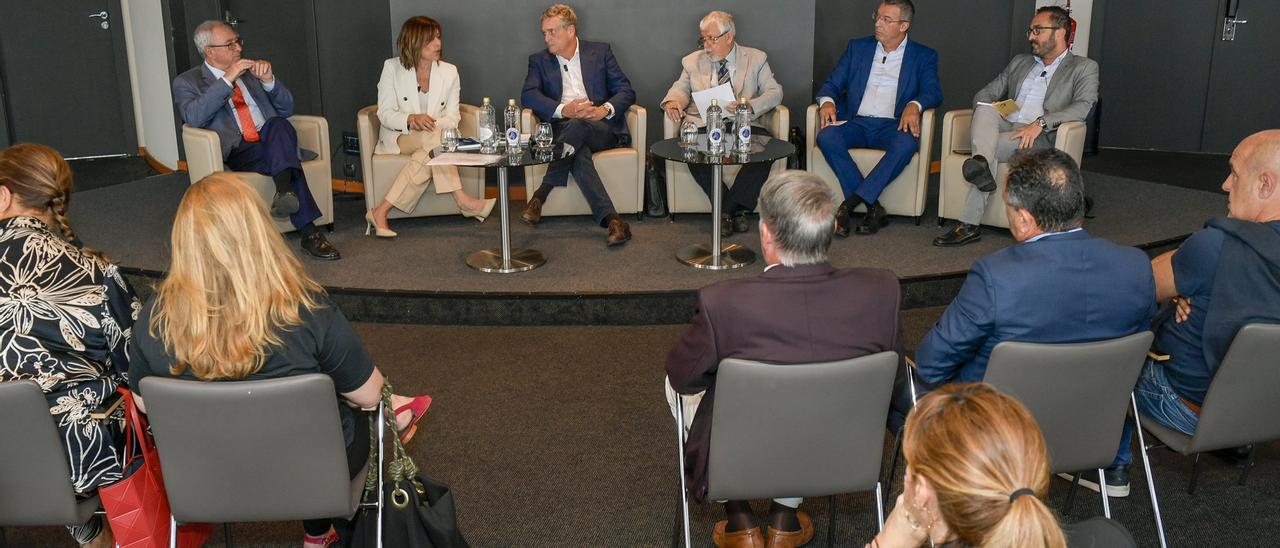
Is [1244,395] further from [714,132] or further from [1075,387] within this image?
[714,132]

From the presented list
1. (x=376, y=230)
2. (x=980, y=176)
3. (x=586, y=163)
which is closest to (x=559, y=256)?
(x=586, y=163)

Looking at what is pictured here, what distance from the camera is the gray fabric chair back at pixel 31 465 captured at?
240 centimetres

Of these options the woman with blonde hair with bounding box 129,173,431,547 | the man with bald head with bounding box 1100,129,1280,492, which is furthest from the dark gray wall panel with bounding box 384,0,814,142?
the woman with blonde hair with bounding box 129,173,431,547

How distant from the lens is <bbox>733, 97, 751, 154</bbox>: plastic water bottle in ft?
18.3

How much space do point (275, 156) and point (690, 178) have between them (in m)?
2.41

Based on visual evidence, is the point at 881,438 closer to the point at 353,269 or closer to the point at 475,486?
the point at 475,486

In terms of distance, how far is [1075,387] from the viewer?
267 centimetres

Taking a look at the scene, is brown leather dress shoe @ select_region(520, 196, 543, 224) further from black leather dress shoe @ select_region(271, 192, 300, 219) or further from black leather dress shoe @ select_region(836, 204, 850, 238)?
black leather dress shoe @ select_region(836, 204, 850, 238)

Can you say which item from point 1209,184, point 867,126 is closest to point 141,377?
point 867,126

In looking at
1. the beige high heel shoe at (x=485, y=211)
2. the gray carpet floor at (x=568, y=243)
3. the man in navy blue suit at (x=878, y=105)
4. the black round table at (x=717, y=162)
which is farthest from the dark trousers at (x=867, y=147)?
the beige high heel shoe at (x=485, y=211)

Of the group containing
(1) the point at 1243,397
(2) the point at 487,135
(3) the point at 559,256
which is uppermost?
(2) the point at 487,135

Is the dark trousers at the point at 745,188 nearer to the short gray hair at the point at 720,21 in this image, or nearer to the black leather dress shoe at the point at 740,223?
the black leather dress shoe at the point at 740,223

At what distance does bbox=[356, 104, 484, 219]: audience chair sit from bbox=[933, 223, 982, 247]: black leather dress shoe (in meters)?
2.76

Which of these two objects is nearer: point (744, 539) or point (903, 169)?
point (744, 539)
